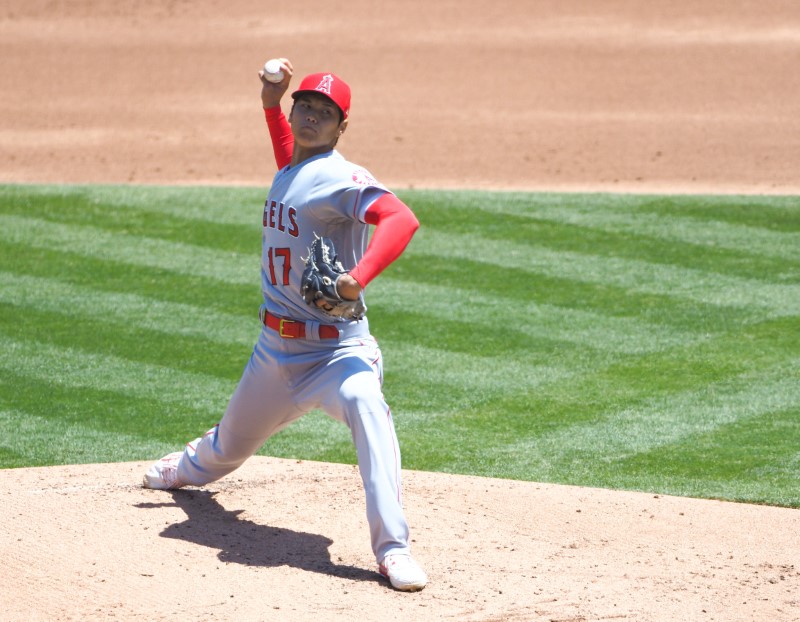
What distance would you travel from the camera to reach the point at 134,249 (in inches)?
402

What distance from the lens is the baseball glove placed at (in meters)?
4.18

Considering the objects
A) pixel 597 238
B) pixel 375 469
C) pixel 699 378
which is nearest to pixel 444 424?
pixel 699 378

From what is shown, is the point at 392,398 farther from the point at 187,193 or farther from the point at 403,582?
the point at 187,193

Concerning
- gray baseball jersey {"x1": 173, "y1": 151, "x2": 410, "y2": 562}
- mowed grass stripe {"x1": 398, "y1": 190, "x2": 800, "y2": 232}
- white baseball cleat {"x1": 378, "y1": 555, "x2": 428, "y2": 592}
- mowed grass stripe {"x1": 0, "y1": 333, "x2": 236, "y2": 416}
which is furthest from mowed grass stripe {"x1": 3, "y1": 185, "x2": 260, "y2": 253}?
white baseball cleat {"x1": 378, "y1": 555, "x2": 428, "y2": 592}

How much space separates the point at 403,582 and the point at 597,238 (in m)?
6.87

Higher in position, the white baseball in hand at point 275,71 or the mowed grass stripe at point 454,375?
the white baseball in hand at point 275,71

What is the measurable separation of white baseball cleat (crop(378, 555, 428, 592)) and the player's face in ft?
5.17

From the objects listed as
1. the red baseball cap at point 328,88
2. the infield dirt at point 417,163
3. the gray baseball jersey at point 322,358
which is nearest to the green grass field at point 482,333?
the infield dirt at point 417,163

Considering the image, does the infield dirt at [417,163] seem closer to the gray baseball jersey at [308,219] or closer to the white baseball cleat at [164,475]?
the white baseball cleat at [164,475]

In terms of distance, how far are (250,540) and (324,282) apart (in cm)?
121

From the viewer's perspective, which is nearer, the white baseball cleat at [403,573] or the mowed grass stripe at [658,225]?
the white baseball cleat at [403,573]

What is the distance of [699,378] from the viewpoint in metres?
7.43

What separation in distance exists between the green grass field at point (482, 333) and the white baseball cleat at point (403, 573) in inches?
69.6

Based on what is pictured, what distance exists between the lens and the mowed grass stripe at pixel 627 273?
29.7ft
